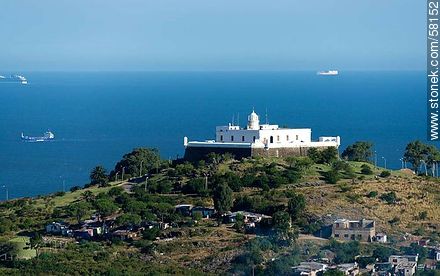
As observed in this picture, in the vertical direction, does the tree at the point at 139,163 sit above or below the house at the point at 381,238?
above

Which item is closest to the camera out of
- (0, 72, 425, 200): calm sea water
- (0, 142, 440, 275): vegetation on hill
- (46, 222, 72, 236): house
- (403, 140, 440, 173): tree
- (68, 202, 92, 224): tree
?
(0, 142, 440, 275): vegetation on hill

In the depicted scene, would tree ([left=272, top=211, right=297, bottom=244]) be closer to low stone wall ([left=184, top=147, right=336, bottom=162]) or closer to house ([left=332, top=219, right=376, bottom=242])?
house ([left=332, top=219, right=376, bottom=242])

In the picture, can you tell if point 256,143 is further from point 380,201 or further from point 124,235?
point 124,235

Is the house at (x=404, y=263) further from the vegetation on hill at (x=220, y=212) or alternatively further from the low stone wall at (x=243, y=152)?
the low stone wall at (x=243, y=152)

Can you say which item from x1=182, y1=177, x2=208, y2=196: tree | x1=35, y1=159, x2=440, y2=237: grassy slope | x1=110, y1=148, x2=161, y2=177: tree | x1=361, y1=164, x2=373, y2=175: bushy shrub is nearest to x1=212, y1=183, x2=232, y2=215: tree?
x1=35, y1=159, x2=440, y2=237: grassy slope

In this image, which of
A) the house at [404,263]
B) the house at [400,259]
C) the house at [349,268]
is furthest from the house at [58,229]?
the house at [404,263]
